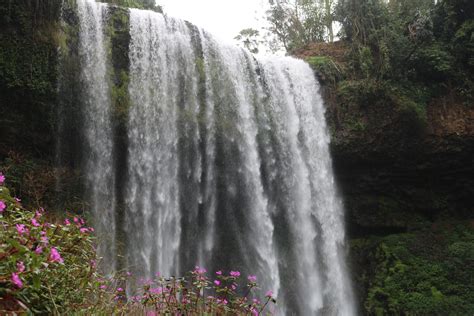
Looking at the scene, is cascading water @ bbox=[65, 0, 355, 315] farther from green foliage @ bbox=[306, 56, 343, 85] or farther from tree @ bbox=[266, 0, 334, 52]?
tree @ bbox=[266, 0, 334, 52]

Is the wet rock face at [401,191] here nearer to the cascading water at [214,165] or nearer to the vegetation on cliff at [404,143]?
the vegetation on cliff at [404,143]

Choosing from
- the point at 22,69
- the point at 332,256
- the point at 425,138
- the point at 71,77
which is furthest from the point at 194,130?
the point at 425,138

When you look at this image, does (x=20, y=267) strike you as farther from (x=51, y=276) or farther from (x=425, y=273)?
(x=425, y=273)

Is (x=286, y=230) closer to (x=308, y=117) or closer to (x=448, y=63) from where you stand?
(x=308, y=117)

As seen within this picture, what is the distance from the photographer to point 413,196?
13883 millimetres

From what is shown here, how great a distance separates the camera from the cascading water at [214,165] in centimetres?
1039

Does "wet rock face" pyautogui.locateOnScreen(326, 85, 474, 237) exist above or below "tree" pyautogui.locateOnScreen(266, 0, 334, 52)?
below

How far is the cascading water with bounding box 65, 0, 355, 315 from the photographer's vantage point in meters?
10.4

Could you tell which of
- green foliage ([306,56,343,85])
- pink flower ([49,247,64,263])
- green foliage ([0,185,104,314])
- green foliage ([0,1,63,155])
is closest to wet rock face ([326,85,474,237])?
green foliage ([306,56,343,85])

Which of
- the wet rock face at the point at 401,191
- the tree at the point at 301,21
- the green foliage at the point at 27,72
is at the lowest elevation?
the wet rock face at the point at 401,191

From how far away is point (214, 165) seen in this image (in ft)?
39.1

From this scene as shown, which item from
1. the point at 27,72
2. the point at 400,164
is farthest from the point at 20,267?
the point at 400,164

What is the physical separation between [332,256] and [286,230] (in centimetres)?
166

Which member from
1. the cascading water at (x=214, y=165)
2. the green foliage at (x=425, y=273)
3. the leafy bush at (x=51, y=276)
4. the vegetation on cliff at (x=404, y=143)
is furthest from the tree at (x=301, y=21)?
the leafy bush at (x=51, y=276)
